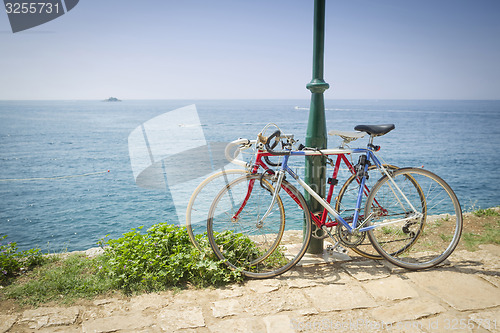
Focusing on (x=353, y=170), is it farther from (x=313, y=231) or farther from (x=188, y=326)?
(x=188, y=326)

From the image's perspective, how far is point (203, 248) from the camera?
3.66 metres

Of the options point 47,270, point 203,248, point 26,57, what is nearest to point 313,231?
point 203,248

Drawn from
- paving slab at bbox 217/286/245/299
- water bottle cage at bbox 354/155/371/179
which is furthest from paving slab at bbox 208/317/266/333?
water bottle cage at bbox 354/155/371/179

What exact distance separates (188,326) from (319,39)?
119 inches

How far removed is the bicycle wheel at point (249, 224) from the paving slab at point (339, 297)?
1.37 ft

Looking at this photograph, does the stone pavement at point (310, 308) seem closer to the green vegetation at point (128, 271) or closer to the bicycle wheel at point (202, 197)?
the green vegetation at point (128, 271)

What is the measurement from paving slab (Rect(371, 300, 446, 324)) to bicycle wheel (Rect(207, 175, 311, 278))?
37.1 inches

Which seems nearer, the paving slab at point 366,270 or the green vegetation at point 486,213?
the paving slab at point 366,270

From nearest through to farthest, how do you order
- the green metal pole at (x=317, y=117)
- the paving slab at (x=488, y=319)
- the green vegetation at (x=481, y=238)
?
the paving slab at (x=488, y=319) → the green metal pole at (x=317, y=117) → the green vegetation at (x=481, y=238)

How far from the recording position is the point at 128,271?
3363mm

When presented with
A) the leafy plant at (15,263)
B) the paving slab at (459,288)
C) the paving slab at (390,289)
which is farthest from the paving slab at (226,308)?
the leafy plant at (15,263)

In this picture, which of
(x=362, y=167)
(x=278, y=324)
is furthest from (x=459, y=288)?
(x=278, y=324)

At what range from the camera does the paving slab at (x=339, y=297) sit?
2.96m

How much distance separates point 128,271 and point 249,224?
1.24 metres
